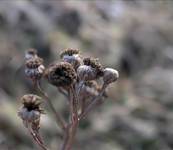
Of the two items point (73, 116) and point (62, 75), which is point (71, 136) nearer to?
point (73, 116)

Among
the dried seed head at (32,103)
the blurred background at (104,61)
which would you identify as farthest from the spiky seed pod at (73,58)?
the blurred background at (104,61)

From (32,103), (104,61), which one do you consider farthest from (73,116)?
(104,61)

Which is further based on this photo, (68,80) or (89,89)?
(89,89)

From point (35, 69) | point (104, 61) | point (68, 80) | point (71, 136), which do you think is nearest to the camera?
point (68, 80)

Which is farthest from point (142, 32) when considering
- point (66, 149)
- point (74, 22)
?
point (66, 149)

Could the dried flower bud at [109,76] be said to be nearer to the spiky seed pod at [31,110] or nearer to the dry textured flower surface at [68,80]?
the dry textured flower surface at [68,80]

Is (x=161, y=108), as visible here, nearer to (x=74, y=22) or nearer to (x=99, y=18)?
(x=74, y=22)
